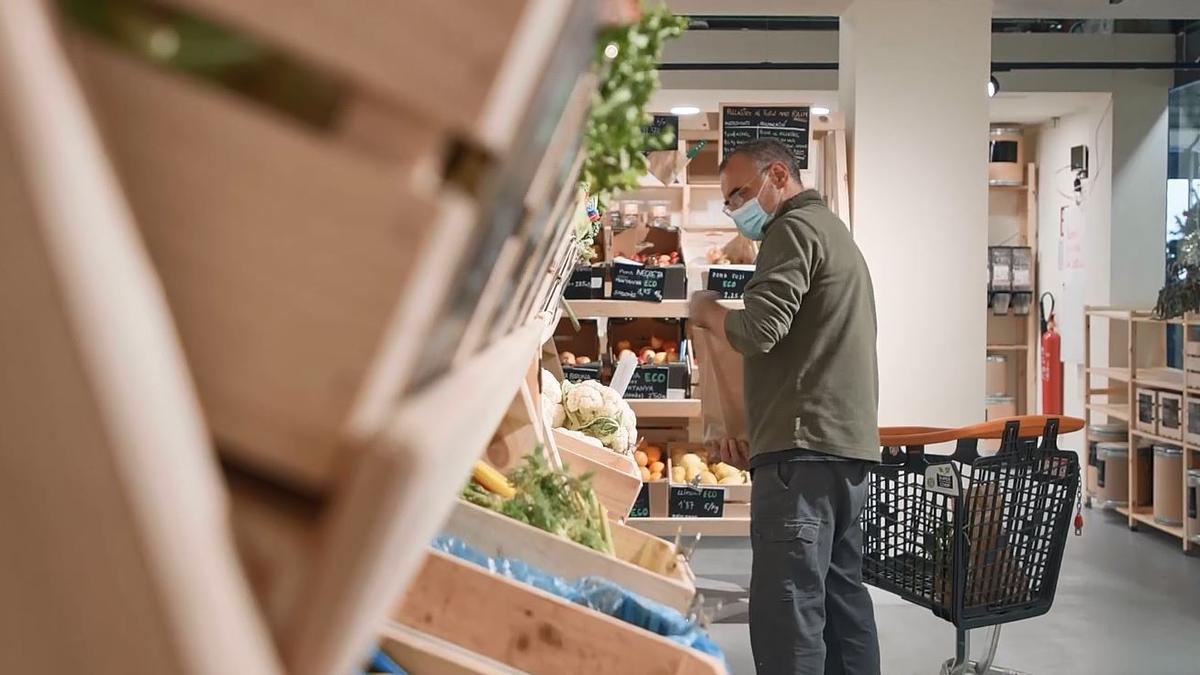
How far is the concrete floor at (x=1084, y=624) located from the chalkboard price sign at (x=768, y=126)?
2.27m

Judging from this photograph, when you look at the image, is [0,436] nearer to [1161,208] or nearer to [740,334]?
[740,334]

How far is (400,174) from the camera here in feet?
1.55

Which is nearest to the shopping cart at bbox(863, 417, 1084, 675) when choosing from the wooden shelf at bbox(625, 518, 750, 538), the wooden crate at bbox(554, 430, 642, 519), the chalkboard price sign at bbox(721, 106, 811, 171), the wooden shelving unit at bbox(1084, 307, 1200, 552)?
the wooden crate at bbox(554, 430, 642, 519)

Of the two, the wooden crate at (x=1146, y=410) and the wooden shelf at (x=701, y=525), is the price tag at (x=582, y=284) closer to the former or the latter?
the wooden shelf at (x=701, y=525)

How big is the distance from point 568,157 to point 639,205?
707 centimetres

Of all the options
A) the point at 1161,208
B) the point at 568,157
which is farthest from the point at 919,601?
the point at 1161,208

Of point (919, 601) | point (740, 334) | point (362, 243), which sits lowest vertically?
point (919, 601)

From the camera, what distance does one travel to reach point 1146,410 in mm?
7797

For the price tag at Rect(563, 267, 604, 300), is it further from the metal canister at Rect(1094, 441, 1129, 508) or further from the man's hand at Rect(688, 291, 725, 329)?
the metal canister at Rect(1094, 441, 1129, 508)

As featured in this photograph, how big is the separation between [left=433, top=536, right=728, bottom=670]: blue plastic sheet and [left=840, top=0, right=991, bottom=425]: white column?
13.3 feet

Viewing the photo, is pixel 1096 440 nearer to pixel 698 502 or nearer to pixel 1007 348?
pixel 1007 348

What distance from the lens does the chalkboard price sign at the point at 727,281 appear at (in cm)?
582

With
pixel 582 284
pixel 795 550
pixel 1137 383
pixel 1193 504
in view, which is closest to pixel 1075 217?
pixel 1137 383

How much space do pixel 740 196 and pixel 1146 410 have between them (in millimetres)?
5129
